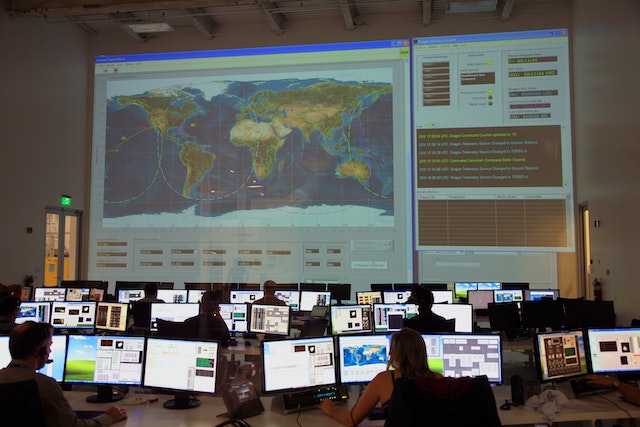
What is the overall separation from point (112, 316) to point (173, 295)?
151 centimetres

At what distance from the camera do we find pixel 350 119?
995 centimetres

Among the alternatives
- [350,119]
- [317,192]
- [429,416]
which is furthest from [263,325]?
[350,119]

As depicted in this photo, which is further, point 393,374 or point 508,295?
point 508,295

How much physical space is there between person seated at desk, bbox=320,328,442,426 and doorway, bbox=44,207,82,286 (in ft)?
27.6

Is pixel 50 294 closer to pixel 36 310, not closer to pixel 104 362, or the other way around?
pixel 36 310

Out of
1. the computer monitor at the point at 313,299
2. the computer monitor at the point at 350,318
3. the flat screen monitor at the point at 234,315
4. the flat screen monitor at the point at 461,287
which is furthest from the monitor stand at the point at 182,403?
the flat screen monitor at the point at 461,287

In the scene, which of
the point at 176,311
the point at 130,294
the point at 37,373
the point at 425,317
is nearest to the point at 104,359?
the point at 37,373

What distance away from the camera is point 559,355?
376 centimetres

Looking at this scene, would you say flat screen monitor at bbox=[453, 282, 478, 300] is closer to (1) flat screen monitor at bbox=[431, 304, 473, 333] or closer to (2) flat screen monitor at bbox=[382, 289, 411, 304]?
(2) flat screen monitor at bbox=[382, 289, 411, 304]

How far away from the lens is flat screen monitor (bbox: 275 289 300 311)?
7668mm

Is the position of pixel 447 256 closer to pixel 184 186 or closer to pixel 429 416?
pixel 184 186

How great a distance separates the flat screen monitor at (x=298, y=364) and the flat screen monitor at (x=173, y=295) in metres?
4.34

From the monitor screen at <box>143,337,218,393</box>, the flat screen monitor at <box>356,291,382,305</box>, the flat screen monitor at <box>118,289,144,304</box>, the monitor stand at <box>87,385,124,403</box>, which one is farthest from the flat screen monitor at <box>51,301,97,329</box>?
the flat screen monitor at <box>356,291,382,305</box>

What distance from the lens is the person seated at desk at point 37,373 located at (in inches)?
99.0
